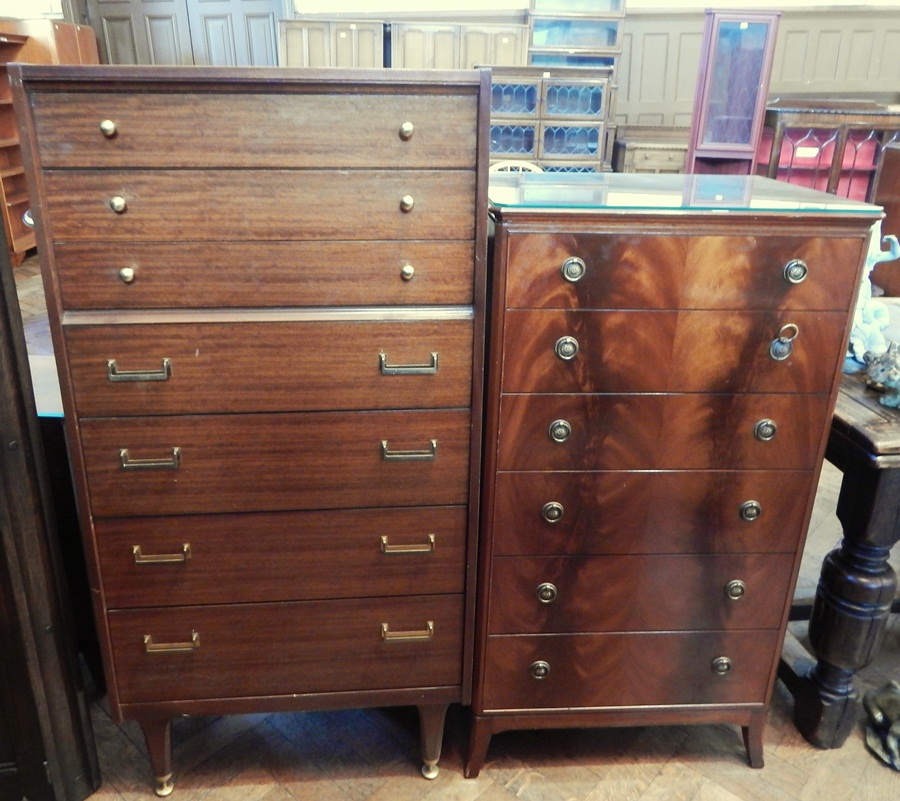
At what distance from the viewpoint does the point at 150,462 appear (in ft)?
4.40

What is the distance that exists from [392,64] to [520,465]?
5.79 meters

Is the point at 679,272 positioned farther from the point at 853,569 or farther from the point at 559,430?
the point at 853,569

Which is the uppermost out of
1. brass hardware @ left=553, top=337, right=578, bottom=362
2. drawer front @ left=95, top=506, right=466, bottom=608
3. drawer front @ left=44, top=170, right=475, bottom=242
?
drawer front @ left=44, top=170, right=475, bottom=242

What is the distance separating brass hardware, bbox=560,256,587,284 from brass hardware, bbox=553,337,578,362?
0.11 meters

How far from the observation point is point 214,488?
4.52 feet

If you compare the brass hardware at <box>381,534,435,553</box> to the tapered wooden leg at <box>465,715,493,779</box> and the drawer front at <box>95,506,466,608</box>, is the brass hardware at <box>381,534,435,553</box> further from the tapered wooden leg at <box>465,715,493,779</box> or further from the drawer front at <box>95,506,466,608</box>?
the tapered wooden leg at <box>465,715,493,779</box>

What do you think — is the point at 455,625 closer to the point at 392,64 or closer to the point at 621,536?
the point at 621,536

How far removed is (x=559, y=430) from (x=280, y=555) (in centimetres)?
59

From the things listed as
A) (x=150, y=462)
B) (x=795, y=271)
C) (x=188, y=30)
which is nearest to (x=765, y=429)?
(x=795, y=271)

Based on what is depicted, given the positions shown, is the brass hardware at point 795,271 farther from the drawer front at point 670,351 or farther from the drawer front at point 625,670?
the drawer front at point 625,670

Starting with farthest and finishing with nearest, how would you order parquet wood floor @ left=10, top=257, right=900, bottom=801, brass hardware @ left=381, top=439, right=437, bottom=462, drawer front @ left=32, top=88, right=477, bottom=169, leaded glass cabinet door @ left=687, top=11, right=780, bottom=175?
leaded glass cabinet door @ left=687, top=11, right=780, bottom=175, parquet wood floor @ left=10, top=257, right=900, bottom=801, brass hardware @ left=381, top=439, right=437, bottom=462, drawer front @ left=32, top=88, right=477, bottom=169

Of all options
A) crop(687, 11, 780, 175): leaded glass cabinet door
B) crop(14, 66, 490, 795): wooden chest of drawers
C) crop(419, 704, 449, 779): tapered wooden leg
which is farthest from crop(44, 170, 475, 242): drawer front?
crop(687, 11, 780, 175): leaded glass cabinet door

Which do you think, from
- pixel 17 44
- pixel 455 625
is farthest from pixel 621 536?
pixel 17 44

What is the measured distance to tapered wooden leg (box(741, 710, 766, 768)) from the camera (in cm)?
165
